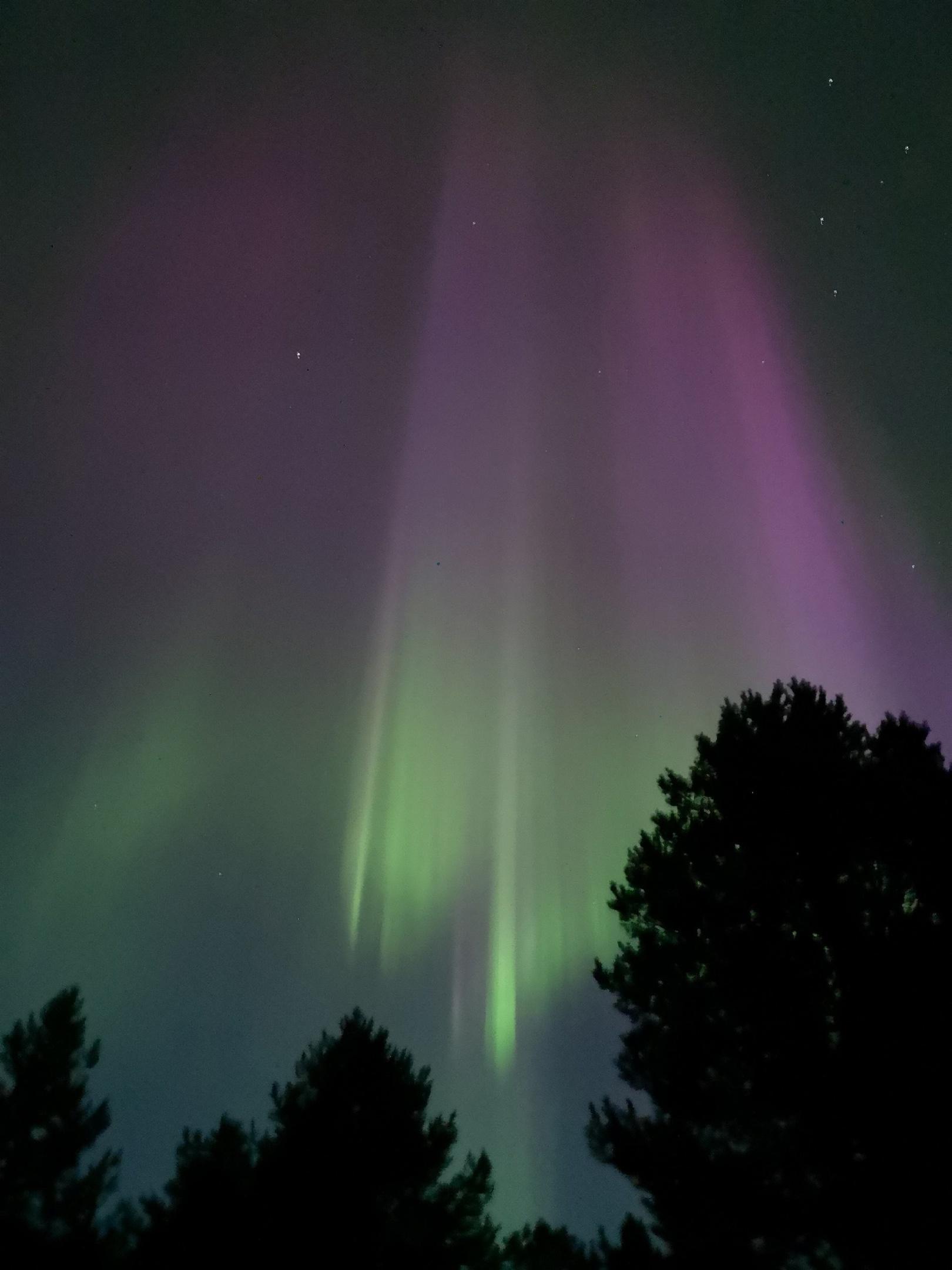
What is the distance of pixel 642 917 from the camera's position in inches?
504

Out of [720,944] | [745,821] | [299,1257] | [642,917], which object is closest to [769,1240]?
[720,944]

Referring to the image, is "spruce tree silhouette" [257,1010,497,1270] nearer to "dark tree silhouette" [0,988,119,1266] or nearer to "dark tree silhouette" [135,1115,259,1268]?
"dark tree silhouette" [135,1115,259,1268]

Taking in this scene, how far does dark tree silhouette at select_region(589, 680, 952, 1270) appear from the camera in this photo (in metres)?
8.65

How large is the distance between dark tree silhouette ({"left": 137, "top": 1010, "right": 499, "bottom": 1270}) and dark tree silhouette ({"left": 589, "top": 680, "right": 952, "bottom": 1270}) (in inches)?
149

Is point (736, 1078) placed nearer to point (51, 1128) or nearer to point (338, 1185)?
point (338, 1185)

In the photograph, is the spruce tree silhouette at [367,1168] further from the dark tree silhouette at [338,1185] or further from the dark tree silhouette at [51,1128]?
the dark tree silhouette at [51,1128]

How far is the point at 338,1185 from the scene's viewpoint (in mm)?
11750

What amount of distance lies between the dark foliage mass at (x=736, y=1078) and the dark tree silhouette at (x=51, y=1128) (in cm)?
360

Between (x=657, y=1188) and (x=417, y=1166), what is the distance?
180 inches

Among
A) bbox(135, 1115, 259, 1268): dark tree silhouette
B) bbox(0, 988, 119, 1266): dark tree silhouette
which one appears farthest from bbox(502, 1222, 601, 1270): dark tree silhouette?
bbox(0, 988, 119, 1266): dark tree silhouette

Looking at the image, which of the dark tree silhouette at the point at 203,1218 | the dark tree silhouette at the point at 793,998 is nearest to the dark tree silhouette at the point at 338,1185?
the dark tree silhouette at the point at 203,1218

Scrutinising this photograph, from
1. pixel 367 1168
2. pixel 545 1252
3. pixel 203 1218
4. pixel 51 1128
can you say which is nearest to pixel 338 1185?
pixel 367 1168

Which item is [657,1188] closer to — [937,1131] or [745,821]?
[937,1131]

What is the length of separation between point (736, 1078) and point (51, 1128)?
57.2ft
